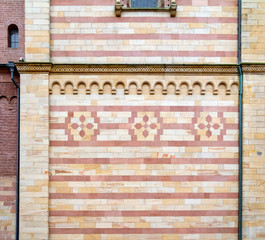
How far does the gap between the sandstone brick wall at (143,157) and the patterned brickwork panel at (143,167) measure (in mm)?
29

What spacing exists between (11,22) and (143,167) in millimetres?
6163

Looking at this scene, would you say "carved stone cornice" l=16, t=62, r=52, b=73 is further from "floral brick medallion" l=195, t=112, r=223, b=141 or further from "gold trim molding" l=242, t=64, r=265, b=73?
"gold trim molding" l=242, t=64, r=265, b=73

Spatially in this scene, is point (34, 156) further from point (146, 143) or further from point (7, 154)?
point (146, 143)

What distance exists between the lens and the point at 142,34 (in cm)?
829

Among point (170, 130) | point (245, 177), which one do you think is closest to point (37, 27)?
point (170, 130)

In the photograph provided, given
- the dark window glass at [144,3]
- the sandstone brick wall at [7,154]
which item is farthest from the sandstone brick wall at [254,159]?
the sandstone brick wall at [7,154]

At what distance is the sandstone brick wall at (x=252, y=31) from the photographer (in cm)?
815

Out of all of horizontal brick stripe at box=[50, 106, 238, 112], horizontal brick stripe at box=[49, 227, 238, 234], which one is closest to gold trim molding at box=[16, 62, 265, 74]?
horizontal brick stripe at box=[50, 106, 238, 112]

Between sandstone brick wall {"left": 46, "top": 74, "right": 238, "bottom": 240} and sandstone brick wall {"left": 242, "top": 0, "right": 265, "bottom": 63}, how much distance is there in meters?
0.92

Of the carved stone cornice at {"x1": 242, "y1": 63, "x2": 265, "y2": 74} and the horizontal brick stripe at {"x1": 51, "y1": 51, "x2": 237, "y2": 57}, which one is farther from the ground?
the horizontal brick stripe at {"x1": 51, "y1": 51, "x2": 237, "y2": 57}

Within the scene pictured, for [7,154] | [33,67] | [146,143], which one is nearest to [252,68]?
[146,143]

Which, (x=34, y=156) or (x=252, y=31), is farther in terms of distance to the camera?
(x=252, y=31)

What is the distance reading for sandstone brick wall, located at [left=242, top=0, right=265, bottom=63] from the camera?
26.7ft

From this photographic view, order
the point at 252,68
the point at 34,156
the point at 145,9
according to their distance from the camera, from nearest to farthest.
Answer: the point at 34,156 → the point at 252,68 → the point at 145,9
